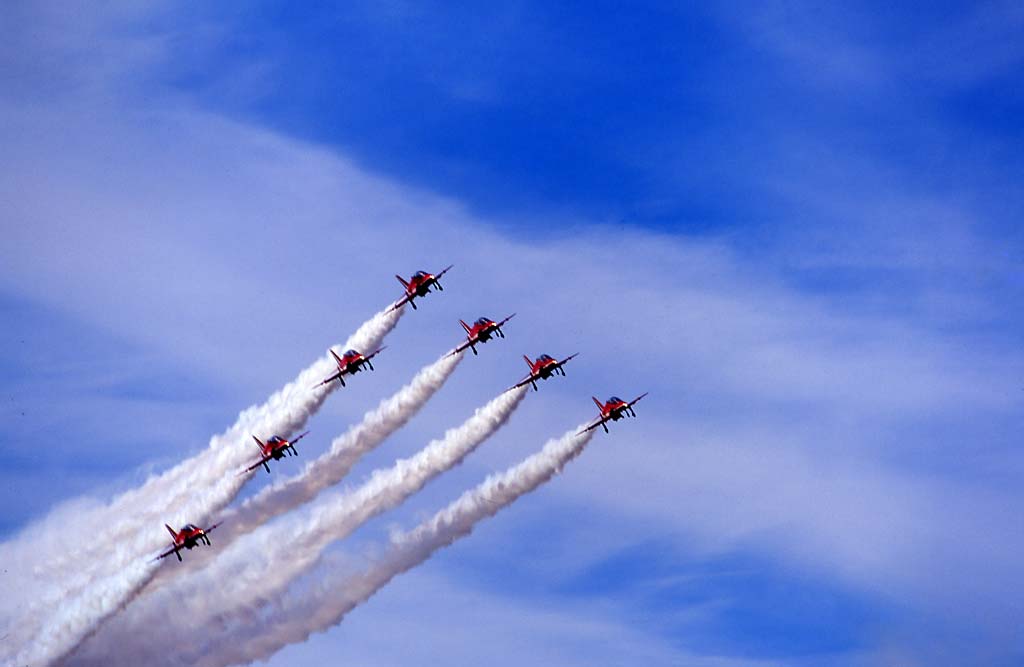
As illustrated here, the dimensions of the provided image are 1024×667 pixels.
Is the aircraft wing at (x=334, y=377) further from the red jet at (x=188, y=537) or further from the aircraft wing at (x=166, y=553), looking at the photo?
the aircraft wing at (x=166, y=553)

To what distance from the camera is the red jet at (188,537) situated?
12938 cm

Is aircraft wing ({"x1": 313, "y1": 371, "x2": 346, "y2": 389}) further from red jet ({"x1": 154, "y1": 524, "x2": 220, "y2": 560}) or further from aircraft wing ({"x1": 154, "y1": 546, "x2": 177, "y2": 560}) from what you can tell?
aircraft wing ({"x1": 154, "y1": 546, "x2": 177, "y2": 560})

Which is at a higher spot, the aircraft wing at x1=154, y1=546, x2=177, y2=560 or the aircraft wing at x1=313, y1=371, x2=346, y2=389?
the aircraft wing at x1=313, y1=371, x2=346, y2=389

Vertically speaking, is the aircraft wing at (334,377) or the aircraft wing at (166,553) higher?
the aircraft wing at (334,377)

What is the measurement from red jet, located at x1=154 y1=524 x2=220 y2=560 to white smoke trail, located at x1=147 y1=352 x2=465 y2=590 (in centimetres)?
139

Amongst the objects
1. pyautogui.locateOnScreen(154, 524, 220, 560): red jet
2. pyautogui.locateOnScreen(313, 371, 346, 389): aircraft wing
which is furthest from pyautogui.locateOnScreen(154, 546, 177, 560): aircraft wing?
pyautogui.locateOnScreen(313, 371, 346, 389): aircraft wing

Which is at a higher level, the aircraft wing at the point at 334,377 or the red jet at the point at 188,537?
the aircraft wing at the point at 334,377

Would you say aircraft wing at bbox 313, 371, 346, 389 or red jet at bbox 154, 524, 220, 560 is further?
aircraft wing at bbox 313, 371, 346, 389

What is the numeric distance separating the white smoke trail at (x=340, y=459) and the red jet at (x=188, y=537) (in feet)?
4.56

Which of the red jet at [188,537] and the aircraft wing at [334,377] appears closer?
the red jet at [188,537]

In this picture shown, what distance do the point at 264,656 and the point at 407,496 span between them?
13.9 meters

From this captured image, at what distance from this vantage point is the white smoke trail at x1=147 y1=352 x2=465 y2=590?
427ft

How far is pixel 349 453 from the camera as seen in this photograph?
130500 mm

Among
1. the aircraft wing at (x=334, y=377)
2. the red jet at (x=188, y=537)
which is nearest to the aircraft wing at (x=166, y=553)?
the red jet at (x=188, y=537)
